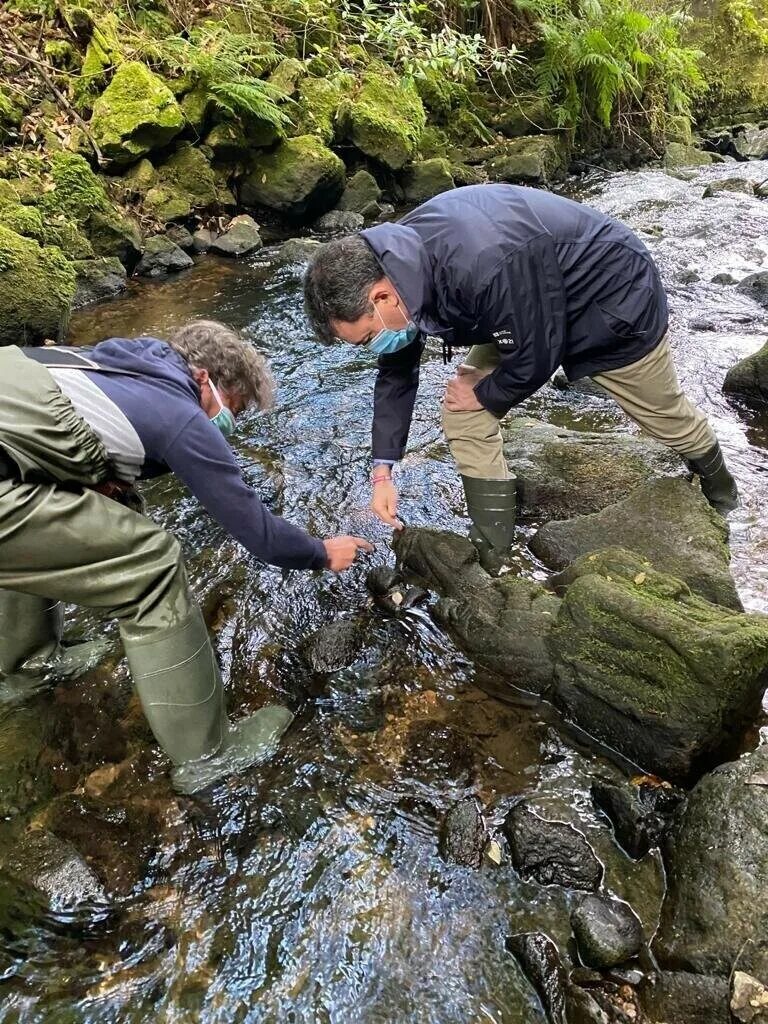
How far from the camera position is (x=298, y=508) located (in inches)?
182

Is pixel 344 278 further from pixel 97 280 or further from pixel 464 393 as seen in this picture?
pixel 97 280

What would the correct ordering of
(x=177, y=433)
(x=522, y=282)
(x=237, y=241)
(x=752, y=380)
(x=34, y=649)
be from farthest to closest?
(x=237, y=241)
(x=752, y=380)
(x=34, y=649)
(x=522, y=282)
(x=177, y=433)

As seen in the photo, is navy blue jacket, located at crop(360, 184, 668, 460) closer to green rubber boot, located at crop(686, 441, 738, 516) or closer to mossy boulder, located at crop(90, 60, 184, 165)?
green rubber boot, located at crop(686, 441, 738, 516)

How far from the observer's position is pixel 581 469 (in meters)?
4.57

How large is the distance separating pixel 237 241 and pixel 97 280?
2.20 m

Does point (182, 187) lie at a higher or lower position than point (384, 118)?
lower

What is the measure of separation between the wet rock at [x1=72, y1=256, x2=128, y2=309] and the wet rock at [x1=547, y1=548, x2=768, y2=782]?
22.7 feet

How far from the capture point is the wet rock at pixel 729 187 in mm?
11594

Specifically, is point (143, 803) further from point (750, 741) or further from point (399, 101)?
point (399, 101)

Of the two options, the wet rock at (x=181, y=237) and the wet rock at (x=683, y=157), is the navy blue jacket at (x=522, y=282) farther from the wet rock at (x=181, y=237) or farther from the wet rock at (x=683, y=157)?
the wet rock at (x=683, y=157)

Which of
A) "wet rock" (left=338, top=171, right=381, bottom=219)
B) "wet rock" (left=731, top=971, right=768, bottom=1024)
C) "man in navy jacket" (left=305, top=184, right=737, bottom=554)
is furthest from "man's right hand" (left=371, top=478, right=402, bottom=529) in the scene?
"wet rock" (left=338, top=171, right=381, bottom=219)

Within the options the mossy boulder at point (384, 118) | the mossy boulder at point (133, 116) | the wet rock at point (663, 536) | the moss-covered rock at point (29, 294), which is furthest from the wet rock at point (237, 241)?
the wet rock at point (663, 536)

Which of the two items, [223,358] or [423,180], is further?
[423,180]

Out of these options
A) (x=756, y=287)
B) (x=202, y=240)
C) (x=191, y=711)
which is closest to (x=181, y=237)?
(x=202, y=240)
